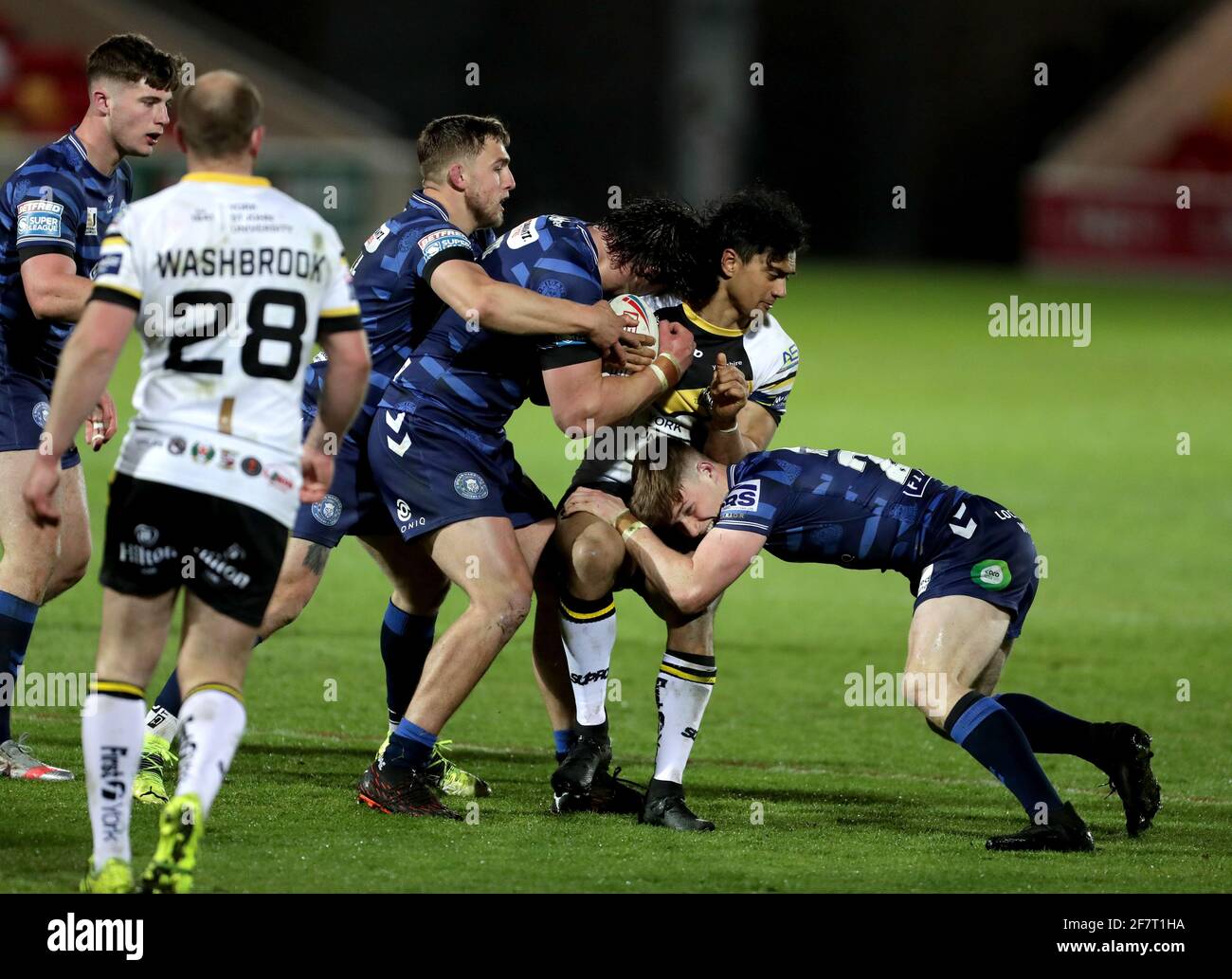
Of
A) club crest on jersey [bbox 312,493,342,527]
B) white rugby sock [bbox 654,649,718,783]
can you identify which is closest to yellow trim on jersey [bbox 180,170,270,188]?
club crest on jersey [bbox 312,493,342,527]

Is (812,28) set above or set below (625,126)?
above

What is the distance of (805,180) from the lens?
1503 inches

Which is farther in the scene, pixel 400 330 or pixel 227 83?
pixel 400 330

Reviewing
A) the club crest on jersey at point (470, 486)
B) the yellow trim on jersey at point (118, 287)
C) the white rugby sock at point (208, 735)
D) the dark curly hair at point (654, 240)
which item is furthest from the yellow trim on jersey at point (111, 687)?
the dark curly hair at point (654, 240)

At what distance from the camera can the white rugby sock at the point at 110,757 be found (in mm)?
4309

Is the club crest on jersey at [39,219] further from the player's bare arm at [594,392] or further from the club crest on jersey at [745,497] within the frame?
the club crest on jersey at [745,497]

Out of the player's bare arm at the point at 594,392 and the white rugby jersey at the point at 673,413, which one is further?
the white rugby jersey at the point at 673,413

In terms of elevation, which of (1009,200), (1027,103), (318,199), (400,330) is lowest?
(400,330)

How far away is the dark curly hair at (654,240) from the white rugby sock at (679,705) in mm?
1296

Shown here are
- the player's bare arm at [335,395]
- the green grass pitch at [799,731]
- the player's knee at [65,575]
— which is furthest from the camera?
the player's knee at [65,575]
